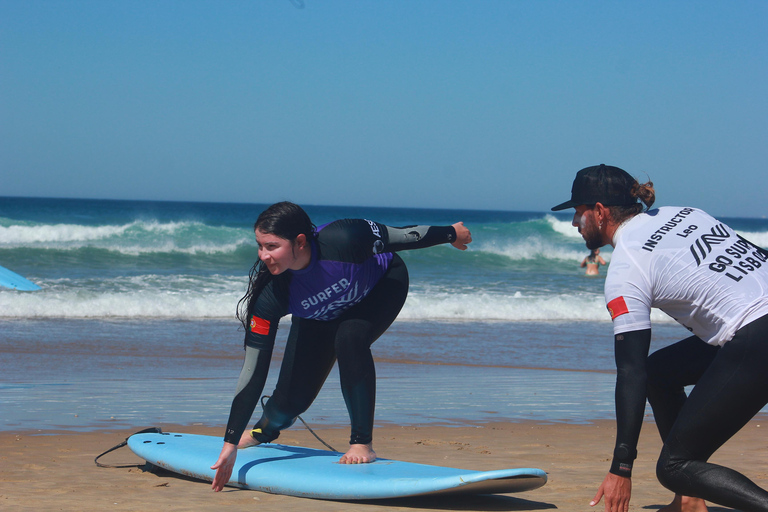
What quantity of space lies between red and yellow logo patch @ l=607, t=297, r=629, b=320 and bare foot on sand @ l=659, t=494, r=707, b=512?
976 mm

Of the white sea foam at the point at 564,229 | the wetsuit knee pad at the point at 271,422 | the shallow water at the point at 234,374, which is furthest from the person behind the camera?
the white sea foam at the point at 564,229

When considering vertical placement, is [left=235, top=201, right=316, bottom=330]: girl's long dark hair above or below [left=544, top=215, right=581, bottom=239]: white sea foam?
above

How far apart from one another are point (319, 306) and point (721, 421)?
1813mm

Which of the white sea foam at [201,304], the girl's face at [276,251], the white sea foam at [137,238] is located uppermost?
the girl's face at [276,251]

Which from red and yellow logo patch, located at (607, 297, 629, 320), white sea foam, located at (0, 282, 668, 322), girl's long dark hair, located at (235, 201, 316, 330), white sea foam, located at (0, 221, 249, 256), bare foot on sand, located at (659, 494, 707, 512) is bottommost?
white sea foam, located at (0, 282, 668, 322)

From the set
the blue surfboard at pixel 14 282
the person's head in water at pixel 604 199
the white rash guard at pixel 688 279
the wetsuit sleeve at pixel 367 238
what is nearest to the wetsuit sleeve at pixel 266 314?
the wetsuit sleeve at pixel 367 238

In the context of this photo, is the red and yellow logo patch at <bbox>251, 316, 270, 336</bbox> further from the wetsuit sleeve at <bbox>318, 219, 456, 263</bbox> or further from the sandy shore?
the sandy shore

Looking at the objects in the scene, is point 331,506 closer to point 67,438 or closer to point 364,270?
point 364,270

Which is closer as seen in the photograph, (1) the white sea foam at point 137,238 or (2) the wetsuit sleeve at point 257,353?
(2) the wetsuit sleeve at point 257,353

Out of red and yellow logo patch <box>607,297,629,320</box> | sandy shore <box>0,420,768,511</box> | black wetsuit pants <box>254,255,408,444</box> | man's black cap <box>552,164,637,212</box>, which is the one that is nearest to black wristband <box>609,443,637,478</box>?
red and yellow logo patch <box>607,297,629,320</box>

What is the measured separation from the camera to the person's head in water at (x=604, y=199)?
2652 millimetres

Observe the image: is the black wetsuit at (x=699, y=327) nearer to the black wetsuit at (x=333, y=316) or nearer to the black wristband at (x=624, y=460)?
the black wristband at (x=624, y=460)

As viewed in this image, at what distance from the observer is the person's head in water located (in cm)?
265

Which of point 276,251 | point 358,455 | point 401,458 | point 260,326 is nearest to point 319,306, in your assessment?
point 260,326
